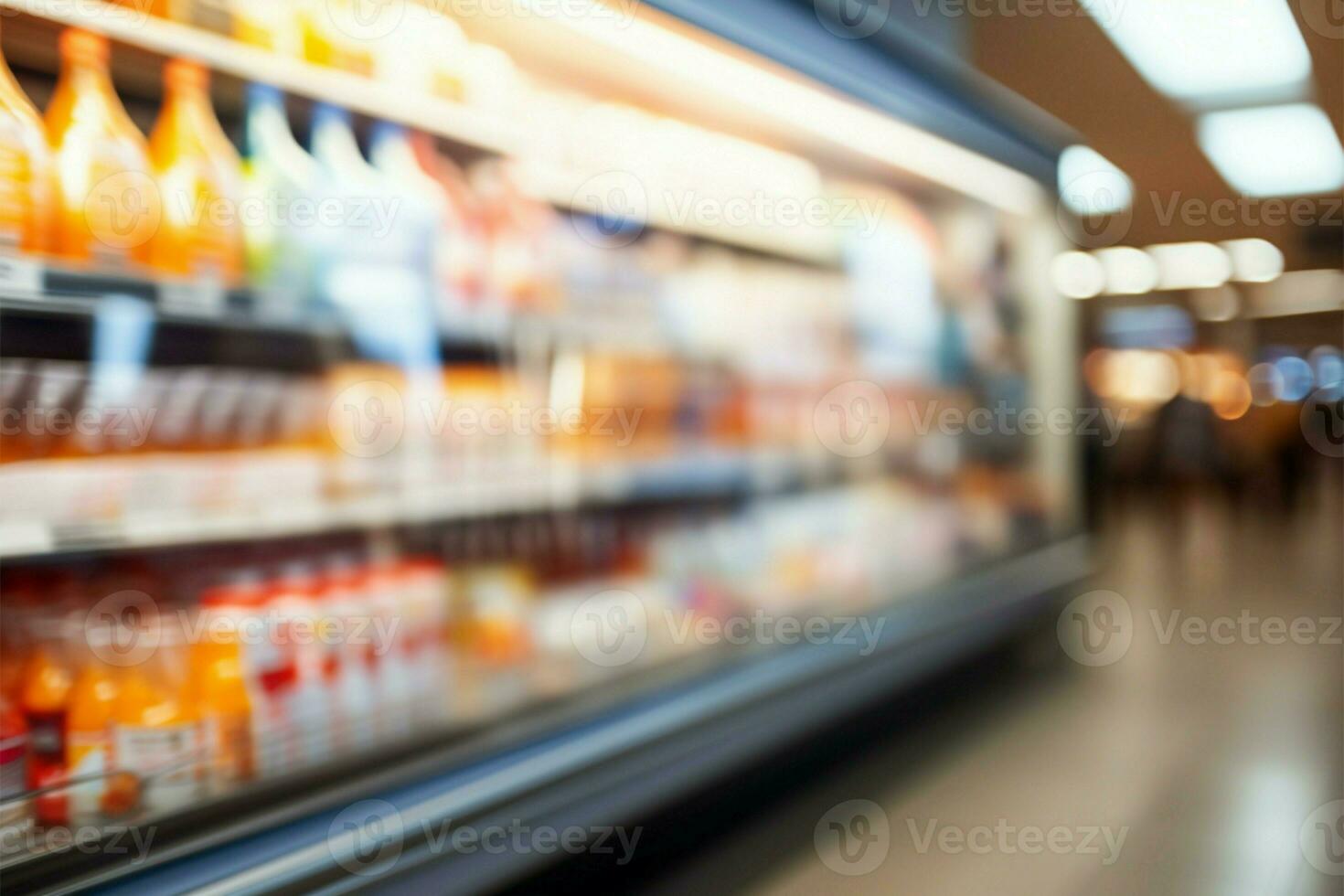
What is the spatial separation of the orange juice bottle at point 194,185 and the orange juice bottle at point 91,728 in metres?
0.62

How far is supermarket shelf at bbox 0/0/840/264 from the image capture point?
1.46m

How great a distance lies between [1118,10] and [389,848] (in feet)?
11.7

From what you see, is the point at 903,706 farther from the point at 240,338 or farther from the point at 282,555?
the point at 240,338

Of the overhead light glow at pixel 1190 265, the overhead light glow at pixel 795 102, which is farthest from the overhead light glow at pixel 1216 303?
the overhead light glow at pixel 795 102

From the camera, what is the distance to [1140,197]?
7.40 m

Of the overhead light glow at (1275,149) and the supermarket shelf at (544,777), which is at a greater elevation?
the overhead light glow at (1275,149)

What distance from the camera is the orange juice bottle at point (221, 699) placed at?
155 centimetres

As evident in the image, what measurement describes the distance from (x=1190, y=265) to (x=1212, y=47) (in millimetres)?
7664

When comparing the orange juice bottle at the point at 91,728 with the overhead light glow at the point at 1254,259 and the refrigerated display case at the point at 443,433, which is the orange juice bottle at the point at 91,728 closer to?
the refrigerated display case at the point at 443,433

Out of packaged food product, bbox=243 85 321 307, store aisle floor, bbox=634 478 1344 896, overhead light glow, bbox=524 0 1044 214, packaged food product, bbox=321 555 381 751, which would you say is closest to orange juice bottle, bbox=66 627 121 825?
packaged food product, bbox=321 555 381 751

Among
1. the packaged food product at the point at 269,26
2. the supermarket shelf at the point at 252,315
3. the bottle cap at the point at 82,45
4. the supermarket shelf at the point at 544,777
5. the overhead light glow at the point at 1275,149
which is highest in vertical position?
the overhead light glow at the point at 1275,149

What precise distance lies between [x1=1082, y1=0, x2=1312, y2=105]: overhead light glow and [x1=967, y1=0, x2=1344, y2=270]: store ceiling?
0.06 meters

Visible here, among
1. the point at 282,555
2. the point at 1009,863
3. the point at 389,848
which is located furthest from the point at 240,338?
the point at 1009,863

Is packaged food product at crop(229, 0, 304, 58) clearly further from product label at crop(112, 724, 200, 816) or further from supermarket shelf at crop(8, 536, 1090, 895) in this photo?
supermarket shelf at crop(8, 536, 1090, 895)
